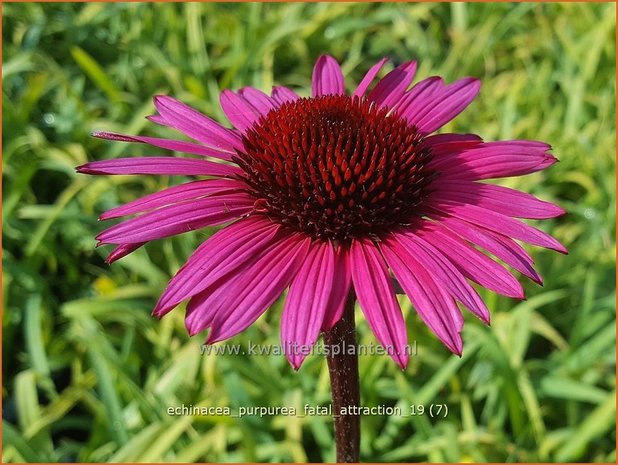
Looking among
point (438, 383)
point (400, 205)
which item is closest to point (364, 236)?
point (400, 205)

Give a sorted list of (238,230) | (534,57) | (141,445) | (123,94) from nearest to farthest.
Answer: (238,230)
(141,445)
(123,94)
(534,57)

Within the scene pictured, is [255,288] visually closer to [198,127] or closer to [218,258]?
[218,258]

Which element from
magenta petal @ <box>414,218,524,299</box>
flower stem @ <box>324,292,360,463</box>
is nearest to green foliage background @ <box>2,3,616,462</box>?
flower stem @ <box>324,292,360,463</box>

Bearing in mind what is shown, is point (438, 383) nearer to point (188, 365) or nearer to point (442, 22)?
point (188, 365)

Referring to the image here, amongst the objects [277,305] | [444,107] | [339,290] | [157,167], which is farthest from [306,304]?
[277,305]

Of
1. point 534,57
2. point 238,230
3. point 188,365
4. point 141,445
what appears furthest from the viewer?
point 534,57

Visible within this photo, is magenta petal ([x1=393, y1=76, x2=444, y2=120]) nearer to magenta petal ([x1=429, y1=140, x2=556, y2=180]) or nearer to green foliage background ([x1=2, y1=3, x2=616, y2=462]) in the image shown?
magenta petal ([x1=429, y1=140, x2=556, y2=180])

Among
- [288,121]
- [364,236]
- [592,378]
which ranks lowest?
[592,378]
